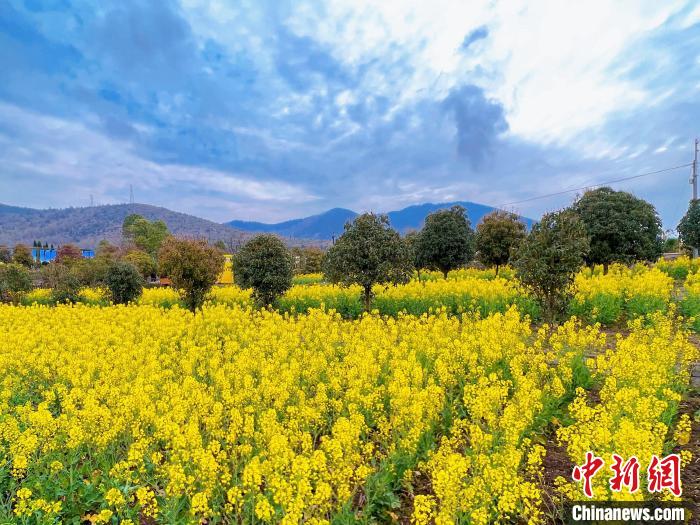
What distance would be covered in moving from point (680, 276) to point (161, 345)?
29.8 metres

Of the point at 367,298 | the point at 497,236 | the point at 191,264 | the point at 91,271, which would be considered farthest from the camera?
the point at 91,271

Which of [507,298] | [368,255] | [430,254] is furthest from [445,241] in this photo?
[368,255]

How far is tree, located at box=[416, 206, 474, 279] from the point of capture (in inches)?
1054

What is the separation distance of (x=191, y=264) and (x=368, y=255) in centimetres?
886

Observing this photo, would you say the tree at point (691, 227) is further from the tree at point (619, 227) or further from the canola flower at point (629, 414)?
the canola flower at point (629, 414)

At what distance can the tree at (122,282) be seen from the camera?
2431 centimetres

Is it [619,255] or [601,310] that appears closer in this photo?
[601,310]

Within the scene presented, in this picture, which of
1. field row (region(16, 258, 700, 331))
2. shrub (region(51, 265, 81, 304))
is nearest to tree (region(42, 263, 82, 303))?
shrub (region(51, 265, 81, 304))

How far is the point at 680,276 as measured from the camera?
26.0 m

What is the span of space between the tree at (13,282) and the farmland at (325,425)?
17.9 metres

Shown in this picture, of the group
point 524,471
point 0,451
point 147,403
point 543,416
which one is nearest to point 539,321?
point 543,416

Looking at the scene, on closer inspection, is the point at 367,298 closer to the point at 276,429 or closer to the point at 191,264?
the point at 191,264

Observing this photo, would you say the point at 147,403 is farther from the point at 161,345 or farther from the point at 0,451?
the point at 161,345

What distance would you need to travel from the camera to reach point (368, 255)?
55.1 feet
